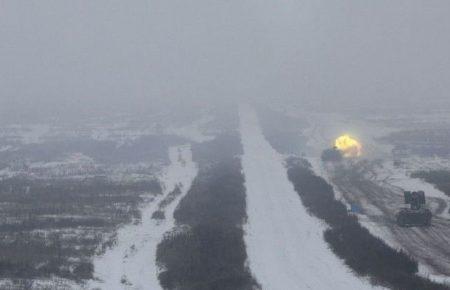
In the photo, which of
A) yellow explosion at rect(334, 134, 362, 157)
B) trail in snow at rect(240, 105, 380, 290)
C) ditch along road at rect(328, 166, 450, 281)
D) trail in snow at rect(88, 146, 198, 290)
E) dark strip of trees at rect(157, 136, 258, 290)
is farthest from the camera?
yellow explosion at rect(334, 134, 362, 157)

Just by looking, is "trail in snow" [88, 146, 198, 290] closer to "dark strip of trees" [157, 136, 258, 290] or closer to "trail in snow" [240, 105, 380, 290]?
"dark strip of trees" [157, 136, 258, 290]

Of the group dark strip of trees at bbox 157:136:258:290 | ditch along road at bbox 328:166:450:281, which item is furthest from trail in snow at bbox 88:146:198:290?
ditch along road at bbox 328:166:450:281

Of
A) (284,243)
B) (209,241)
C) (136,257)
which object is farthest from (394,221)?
(136,257)

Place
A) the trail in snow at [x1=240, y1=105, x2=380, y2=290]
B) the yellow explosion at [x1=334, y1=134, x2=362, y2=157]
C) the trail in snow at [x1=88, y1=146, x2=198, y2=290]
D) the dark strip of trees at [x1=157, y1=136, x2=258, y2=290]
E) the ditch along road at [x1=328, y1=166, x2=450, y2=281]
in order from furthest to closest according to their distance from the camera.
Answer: the yellow explosion at [x1=334, y1=134, x2=362, y2=157], the ditch along road at [x1=328, y1=166, x2=450, y2=281], the trail in snow at [x1=88, y1=146, x2=198, y2=290], the trail in snow at [x1=240, y1=105, x2=380, y2=290], the dark strip of trees at [x1=157, y1=136, x2=258, y2=290]

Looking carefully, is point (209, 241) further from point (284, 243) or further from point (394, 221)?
point (394, 221)

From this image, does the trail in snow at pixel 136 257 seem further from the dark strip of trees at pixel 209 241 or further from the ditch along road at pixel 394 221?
the ditch along road at pixel 394 221

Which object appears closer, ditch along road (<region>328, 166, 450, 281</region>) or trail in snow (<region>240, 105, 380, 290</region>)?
trail in snow (<region>240, 105, 380, 290</region>)
